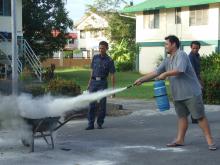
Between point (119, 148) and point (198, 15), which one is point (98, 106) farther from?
point (198, 15)

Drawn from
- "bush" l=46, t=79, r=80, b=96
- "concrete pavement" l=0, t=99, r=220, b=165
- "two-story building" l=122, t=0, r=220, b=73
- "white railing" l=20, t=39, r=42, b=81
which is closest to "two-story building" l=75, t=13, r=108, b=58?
A: "two-story building" l=122, t=0, r=220, b=73

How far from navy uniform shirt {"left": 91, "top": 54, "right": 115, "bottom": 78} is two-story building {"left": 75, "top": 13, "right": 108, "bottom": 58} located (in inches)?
1826

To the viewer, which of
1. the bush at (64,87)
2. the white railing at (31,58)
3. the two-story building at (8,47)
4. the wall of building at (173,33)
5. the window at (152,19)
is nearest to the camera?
the bush at (64,87)

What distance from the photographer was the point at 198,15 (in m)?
40.3

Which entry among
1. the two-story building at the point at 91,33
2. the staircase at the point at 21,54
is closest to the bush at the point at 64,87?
the staircase at the point at 21,54

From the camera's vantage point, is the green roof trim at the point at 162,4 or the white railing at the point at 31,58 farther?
the green roof trim at the point at 162,4

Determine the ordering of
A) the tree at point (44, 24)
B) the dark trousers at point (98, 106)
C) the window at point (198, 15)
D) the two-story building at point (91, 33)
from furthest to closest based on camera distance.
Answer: the two-story building at point (91, 33) < the window at point (198, 15) < the tree at point (44, 24) < the dark trousers at point (98, 106)

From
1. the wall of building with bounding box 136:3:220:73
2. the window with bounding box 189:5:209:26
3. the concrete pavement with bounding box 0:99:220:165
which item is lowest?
the concrete pavement with bounding box 0:99:220:165

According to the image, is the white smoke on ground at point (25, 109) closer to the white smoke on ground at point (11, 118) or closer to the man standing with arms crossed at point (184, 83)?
the white smoke on ground at point (11, 118)

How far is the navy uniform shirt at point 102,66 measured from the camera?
1192cm

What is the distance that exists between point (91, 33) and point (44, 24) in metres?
37.6

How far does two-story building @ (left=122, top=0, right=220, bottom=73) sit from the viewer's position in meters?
39.0

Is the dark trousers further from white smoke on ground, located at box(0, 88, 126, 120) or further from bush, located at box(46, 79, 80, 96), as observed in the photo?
white smoke on ground, located at box(0, 88, 126, 120)

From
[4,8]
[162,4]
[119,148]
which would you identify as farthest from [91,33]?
[119,148]
